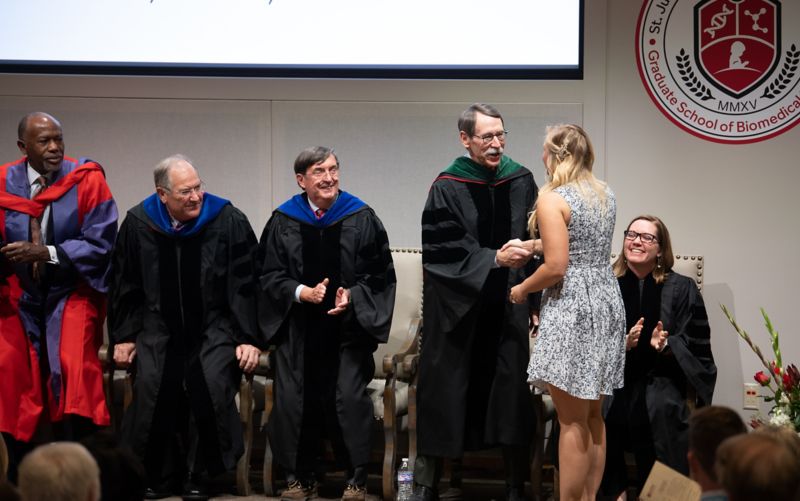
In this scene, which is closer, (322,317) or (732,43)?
(322,317)

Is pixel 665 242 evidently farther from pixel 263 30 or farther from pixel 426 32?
pixel 263 30

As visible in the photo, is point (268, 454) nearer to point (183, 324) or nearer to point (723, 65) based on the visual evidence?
point (183, 324)

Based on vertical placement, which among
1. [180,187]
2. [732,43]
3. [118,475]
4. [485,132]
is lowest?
[118,475]

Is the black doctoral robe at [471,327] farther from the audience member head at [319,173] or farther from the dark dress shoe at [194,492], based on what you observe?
the dark dress shoe at [194,492]

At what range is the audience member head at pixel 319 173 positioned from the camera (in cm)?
527

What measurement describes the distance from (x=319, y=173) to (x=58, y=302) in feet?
5.02

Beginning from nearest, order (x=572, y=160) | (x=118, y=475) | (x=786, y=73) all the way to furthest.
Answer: (x=118, y=475) → (x=572, y=160) → (x=786, y=73)

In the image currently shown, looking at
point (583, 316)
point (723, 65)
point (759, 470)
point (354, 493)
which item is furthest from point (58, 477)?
point (723, 65)

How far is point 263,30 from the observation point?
20.5 ft

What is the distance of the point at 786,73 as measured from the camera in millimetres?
5934

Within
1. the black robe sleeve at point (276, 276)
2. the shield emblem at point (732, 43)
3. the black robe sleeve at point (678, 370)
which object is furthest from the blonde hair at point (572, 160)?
the shield emblem at point (732, 43)

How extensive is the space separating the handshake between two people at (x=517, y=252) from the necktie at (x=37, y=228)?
242 centimetres

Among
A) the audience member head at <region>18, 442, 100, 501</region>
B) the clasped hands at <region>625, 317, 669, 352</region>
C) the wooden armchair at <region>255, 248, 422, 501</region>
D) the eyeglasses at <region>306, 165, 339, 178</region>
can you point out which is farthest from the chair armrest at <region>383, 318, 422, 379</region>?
the audience member head at <region>18, 442, 100, 501</region>

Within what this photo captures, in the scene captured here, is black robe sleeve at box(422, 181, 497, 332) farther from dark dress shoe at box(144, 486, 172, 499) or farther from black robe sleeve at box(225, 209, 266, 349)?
dark dress shoe at box(144, 486, 172, 499)
